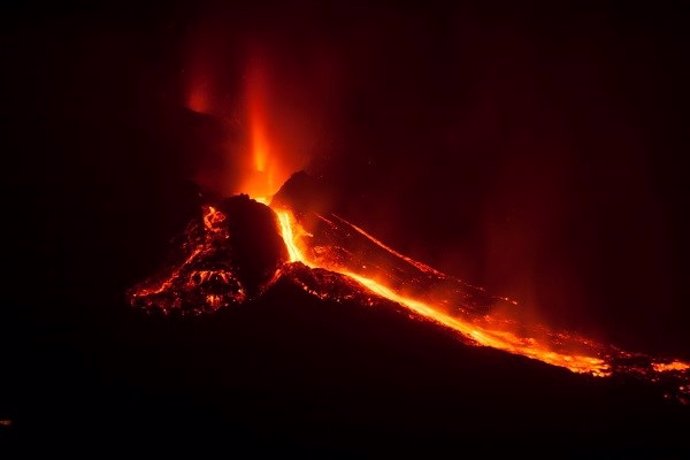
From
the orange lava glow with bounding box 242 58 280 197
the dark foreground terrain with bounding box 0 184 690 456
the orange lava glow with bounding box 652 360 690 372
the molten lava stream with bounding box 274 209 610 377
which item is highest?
the orange lava glow with bounding box 242 58 280 197

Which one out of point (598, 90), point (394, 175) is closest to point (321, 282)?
point (394, 175)

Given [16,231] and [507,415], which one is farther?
[16,231]

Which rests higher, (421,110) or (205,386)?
(421,110)

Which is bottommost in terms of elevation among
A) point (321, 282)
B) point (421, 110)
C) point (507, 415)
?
point (507, 415)

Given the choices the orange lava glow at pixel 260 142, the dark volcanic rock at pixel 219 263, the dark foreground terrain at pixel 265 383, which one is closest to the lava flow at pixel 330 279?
the dark volcanic rock at pixel 219 263

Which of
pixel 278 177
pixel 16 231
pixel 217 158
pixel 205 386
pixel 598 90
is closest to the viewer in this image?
pixel 205 386

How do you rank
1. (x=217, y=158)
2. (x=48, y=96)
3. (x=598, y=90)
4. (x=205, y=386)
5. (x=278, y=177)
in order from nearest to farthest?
(x=205, y=386), (x=48, y=96), (x=217, y=158), (x=278, y=177), (x=598, y=90)

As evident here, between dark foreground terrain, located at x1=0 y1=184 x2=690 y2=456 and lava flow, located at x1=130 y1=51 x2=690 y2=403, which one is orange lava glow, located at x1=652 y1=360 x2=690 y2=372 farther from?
dark foreground terrain, located at x1=0 y1=184 x2=690 y2=456

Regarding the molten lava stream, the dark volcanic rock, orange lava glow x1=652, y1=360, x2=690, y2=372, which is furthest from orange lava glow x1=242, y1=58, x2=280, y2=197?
orange lava glow x1=652, y1=360, x2=690, y2=372

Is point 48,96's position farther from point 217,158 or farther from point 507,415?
point 507,415

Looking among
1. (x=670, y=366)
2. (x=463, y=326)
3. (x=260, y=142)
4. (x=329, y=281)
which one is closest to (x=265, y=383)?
(x=329, y=281)
